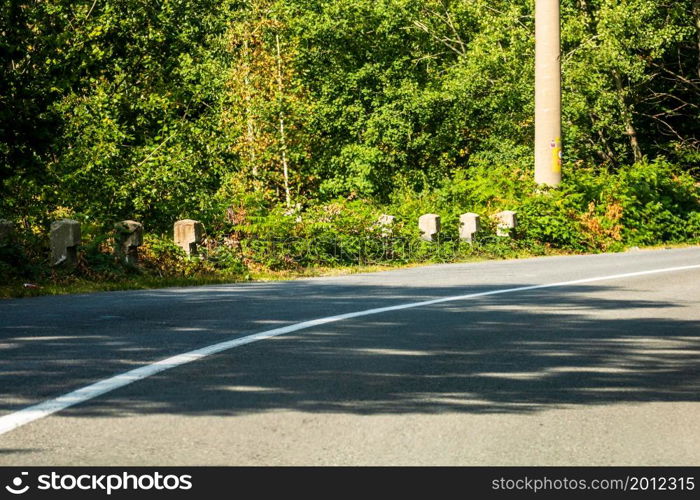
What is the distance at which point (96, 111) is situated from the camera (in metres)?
20.7

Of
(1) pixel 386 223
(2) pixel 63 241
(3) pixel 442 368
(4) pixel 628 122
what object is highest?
(4) pixel 628 122

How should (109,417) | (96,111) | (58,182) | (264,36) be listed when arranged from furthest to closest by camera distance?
(264,36) → (96,111) → (58,182) → (109,417)

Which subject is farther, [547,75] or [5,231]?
[547,75]

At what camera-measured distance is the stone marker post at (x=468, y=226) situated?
23125 millimetres

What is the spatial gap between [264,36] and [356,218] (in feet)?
77.3

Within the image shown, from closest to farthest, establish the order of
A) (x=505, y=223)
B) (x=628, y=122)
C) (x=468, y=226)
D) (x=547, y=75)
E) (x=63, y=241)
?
(x=63, y=241) → (x=468, y=226) → (x=505, y=223) → (x=547, y=75) → (x=628, y=122)

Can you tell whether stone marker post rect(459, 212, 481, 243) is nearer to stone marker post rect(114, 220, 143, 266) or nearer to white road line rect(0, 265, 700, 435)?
stone marker post rect(114, 220, 143, 266)

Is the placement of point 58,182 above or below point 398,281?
above

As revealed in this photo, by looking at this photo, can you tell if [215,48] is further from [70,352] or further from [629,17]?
[70,352]

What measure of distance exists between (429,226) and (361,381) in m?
14.5

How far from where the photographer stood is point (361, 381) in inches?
309

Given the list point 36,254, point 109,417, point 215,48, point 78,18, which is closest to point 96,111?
point 78,18

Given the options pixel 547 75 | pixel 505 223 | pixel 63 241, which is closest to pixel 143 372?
pixel 63 241

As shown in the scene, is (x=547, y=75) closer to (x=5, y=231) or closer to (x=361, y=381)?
(x=5, y=231)
